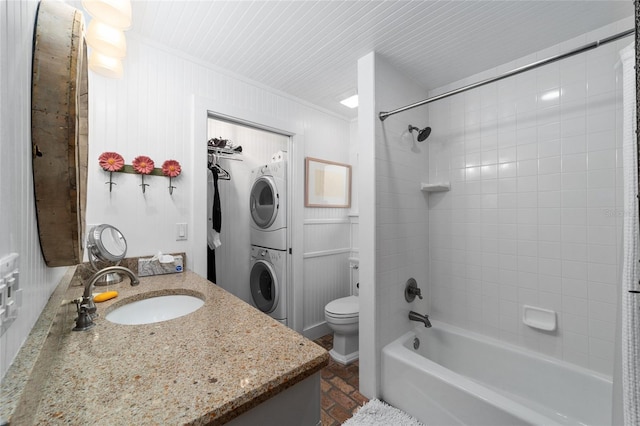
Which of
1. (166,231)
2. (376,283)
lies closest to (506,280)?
(376,283)

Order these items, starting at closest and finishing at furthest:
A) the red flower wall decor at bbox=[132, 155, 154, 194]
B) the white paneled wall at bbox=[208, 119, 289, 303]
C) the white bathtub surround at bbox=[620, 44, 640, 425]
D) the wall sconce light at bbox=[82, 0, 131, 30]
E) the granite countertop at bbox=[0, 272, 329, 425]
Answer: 1. the granite countertop at bbox=[0, 272, 329, 425]
2. the white bathtub surround at bbox=[620, 44, 640, 425]
3. the wall sconce light at bbox=[82, 0, 131, 30]
4. the red flower wall decor at bbox=[132, 155, 154, 194]
5. the white paneled wall at bbox=[208, 119, 289, 303]

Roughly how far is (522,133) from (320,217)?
72.1 inches

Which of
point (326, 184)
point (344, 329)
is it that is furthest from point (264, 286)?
point (326, 184)

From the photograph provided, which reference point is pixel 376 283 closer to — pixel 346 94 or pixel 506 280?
pixel 506 280

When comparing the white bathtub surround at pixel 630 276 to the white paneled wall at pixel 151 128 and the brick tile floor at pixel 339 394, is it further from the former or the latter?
the white paneled wall at pixel 151 128

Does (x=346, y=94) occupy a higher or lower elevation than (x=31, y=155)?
higher

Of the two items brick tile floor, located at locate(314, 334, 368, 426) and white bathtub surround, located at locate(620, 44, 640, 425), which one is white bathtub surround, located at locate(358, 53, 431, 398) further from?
white bathtub surround, located at locate(620, 44, 640, 425)

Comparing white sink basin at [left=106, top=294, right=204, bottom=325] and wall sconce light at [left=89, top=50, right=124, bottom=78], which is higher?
wall sconce light at [left=89, top=50, right=124, bottom=78]

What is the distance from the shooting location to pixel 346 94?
2.49 m

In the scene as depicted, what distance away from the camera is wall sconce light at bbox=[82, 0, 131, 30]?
1.08 metres

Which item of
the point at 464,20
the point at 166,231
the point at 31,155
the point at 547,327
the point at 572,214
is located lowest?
the point at 547,327

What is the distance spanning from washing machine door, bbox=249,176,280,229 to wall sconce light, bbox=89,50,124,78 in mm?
1456

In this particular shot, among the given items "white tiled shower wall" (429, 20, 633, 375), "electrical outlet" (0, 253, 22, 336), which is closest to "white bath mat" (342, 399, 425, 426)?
"white tiled shower wall" (429, 20, 633, 375)

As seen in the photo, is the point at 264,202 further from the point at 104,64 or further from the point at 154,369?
the point at 154,369
